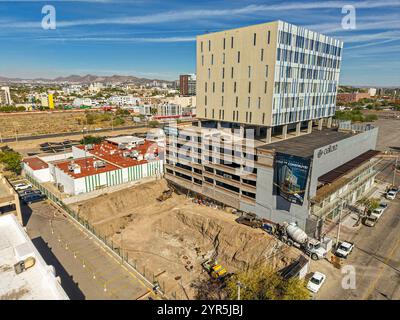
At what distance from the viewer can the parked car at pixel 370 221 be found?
161ft

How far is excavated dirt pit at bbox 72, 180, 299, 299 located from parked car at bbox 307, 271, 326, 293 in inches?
209

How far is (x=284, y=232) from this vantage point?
4434cm

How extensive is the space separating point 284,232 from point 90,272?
30018mm

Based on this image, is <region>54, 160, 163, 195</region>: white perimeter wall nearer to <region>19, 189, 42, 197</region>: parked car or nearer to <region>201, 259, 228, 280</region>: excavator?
<region>19, 189, 42, 197</region>: parked car

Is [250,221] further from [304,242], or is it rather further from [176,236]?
[176,236]

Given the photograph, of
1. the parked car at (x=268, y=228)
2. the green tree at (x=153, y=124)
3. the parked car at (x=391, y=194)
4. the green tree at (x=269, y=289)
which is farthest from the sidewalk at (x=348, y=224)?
the green tree at (x=153, y=124)

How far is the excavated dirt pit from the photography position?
4278 centimetres

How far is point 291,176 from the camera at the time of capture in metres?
44.2

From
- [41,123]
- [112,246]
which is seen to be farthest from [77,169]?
→ [41,123]

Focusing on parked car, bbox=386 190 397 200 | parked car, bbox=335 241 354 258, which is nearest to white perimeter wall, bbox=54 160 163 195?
parked car, bbox=335 241 354 258

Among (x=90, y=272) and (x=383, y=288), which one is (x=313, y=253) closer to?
(x=383, y=288)

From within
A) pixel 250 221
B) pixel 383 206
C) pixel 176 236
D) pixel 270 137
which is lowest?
pixel 176 236

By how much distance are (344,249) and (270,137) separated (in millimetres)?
25930
